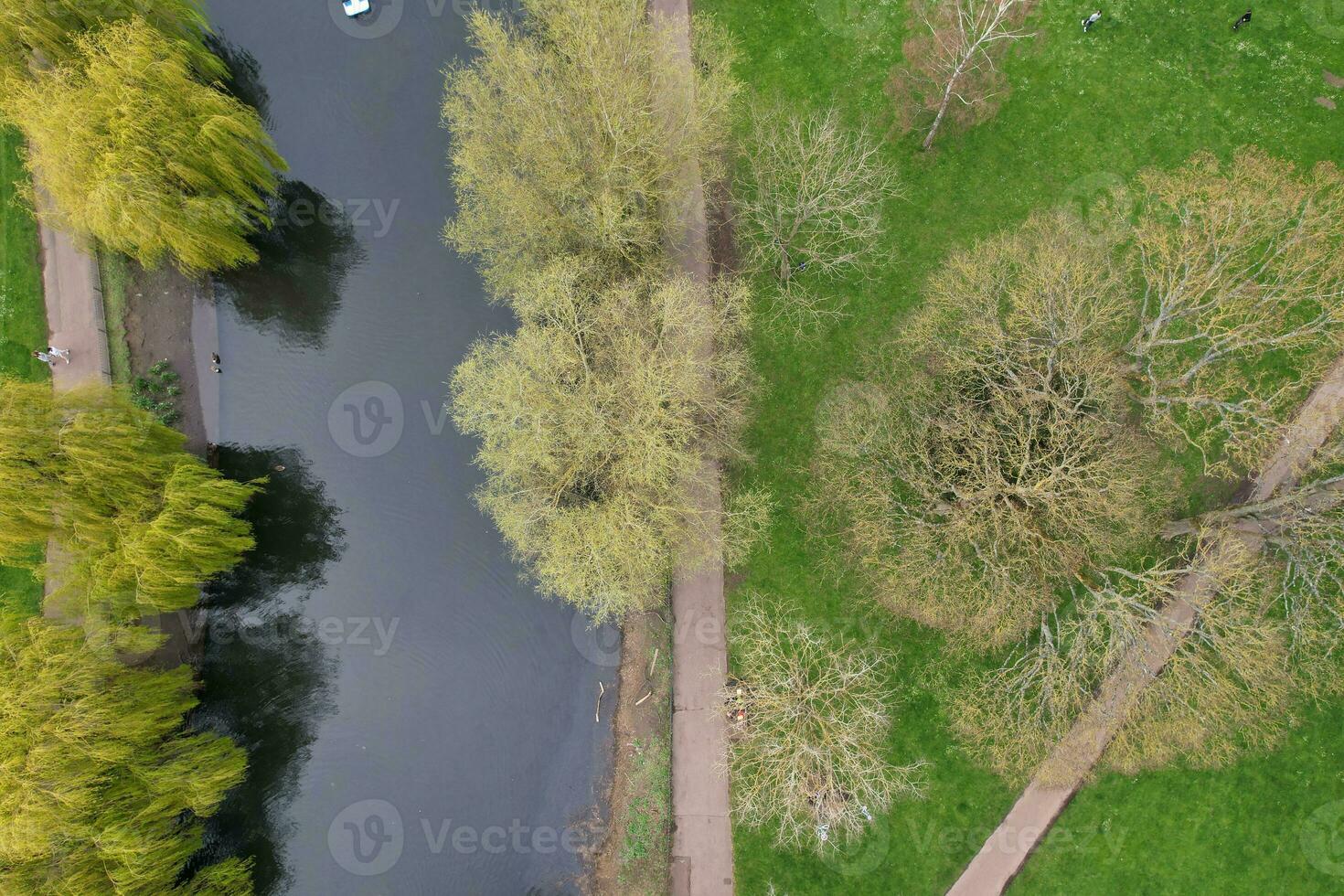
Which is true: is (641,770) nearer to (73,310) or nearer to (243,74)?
(73,310)

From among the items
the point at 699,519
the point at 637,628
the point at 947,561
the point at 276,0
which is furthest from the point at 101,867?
the point at 276,0

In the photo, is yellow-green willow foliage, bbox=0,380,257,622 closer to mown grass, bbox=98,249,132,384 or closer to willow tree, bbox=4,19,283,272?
mown grass, bbox=98,249,132,384

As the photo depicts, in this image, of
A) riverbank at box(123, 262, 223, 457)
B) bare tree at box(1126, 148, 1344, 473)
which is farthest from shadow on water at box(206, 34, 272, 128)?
bare tree at box(1126, 148, 1344, 473)

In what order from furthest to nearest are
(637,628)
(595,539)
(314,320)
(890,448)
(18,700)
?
(314,320)
(637,628)
(890,448)
(595,539)
(18,700)

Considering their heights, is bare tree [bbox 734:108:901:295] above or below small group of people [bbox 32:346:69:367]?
above

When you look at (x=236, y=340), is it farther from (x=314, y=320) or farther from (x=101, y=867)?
(x=101, y=867)

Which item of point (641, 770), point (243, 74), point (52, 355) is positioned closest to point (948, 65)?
point (243, 74)
